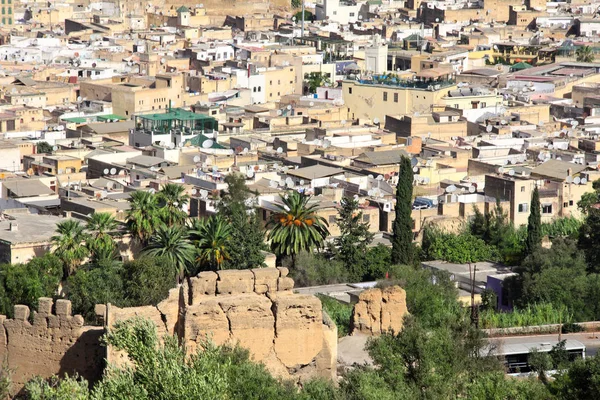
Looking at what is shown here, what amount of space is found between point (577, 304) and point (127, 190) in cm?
1445

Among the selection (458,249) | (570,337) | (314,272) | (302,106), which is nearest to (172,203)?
(314,272)

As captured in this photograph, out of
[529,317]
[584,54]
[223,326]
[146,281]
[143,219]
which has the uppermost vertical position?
[223,326]

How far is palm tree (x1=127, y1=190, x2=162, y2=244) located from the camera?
118ft

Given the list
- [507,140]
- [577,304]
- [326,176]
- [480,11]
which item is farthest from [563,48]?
[577,304]

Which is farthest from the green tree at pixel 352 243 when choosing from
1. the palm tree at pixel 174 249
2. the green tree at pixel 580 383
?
the green tree at pixel 580 383

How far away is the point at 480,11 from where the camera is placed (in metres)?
97.5

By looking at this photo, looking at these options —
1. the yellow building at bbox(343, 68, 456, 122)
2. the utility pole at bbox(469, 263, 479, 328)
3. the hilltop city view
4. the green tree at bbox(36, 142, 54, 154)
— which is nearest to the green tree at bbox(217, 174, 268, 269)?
the hilltop city view

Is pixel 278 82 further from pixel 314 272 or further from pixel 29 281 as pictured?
pixel 29 281

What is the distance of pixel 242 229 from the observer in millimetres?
34812

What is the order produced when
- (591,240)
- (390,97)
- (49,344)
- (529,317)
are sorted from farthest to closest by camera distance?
(390,97) → (591,240) → (529,317) → (49,344)

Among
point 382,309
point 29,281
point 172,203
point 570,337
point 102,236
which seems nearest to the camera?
point 382,309

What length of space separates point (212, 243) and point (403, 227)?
14.6ft

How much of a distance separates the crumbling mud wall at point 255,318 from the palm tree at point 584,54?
55.3 meters

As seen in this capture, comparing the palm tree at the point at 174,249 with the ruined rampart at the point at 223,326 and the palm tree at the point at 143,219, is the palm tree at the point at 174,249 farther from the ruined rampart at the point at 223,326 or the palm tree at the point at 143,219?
the ruined rampart at the point at 223,326
